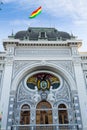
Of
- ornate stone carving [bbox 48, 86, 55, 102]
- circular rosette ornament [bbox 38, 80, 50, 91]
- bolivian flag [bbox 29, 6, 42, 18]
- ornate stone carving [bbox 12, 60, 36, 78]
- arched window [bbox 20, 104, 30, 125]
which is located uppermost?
bolivian flag [bbox 29, 6, 42, 18]

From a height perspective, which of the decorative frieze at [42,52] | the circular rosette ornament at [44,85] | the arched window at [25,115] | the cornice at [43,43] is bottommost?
the arched window at [25,115]

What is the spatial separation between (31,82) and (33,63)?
1.85 metres

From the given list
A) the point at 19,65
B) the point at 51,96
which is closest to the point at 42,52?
the point at 19,65

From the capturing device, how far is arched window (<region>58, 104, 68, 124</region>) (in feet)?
48.8

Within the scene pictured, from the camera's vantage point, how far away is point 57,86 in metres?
16.7

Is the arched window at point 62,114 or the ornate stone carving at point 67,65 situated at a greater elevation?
the ornate stone carving at point 67,65

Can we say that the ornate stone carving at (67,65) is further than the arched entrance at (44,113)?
Yes

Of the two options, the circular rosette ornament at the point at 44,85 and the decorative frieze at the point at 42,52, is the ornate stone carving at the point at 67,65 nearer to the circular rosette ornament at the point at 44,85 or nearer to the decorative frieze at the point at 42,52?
the decorative frieze at the point at 42,52

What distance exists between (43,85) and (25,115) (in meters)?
3.23

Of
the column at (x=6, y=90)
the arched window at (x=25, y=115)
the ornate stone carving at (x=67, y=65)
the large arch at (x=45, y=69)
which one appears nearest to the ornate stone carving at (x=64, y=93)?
the large arch at (x=45, y=69)

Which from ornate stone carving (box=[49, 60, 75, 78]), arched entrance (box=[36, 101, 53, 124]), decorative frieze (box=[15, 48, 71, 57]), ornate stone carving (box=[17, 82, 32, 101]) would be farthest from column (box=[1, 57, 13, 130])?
ornate stone carving (box=[49, 60, 75, 78])

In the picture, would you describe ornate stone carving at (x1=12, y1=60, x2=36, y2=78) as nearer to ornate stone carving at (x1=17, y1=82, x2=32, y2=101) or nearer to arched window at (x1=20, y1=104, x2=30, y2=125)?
ornate stone carving at (x1=17, y1=82, x2=32, y2=101)

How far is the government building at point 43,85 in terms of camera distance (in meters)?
14.4

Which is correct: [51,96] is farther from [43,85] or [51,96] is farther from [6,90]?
[6,90]
